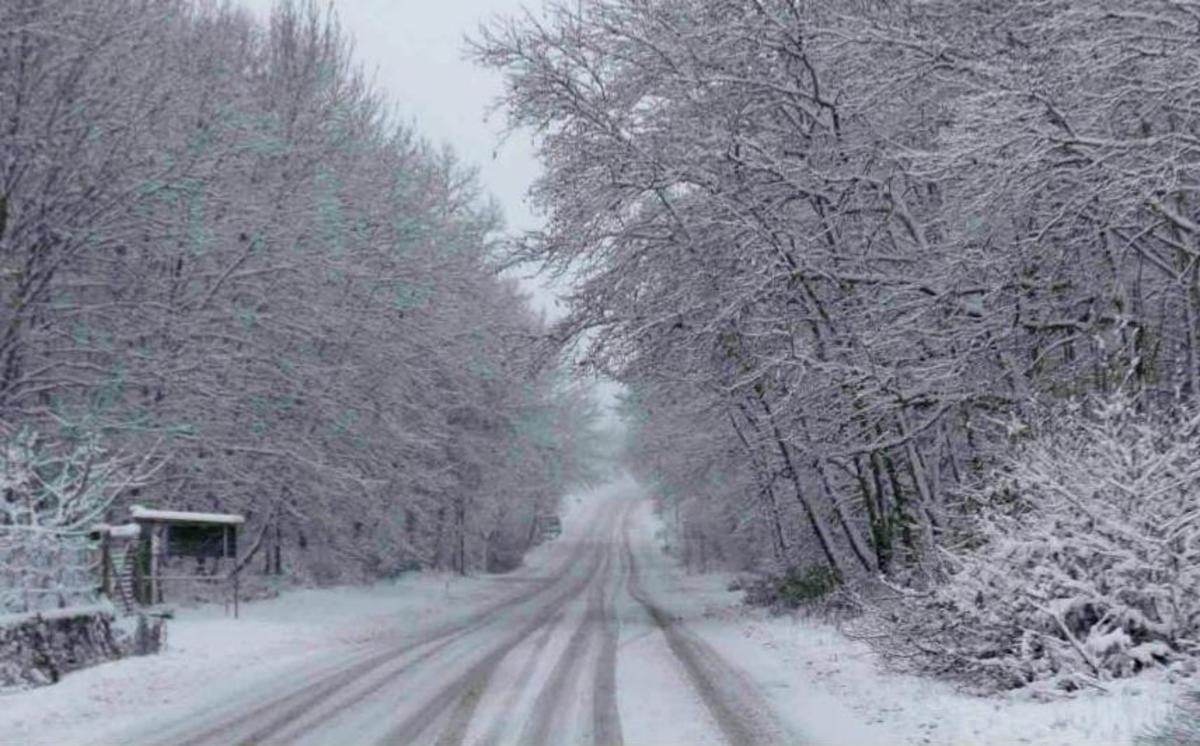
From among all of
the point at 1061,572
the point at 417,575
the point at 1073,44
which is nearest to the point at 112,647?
the point at 1061,572

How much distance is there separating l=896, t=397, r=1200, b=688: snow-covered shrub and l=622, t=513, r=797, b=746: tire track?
2.12 m

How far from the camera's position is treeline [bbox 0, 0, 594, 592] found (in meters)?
22.0

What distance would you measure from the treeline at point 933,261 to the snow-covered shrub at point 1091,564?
0.03 meters

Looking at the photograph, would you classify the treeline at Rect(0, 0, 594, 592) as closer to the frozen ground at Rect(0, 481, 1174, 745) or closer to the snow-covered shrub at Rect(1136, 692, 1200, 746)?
the frozen ground at Rect(0, 481, 1174, 745)

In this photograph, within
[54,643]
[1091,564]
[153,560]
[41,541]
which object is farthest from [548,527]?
[1091,564]

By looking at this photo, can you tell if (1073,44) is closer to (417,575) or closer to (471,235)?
(471,235)

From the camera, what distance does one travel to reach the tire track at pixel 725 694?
10297 millimetres

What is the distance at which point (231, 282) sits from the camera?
90.6 ft

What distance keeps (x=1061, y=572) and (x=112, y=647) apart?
11920mm

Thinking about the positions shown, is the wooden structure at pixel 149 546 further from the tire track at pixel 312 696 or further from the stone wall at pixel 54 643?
the tire track at pixel 312 696

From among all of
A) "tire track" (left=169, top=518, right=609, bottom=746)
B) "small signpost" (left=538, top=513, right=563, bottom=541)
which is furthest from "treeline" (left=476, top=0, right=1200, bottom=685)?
"small signpost" (left=538, top=513, right=563, bottom=541)

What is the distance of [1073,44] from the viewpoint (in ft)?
43.9

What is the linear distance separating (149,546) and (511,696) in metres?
10.4

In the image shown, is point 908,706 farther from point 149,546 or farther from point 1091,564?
point 149,546
